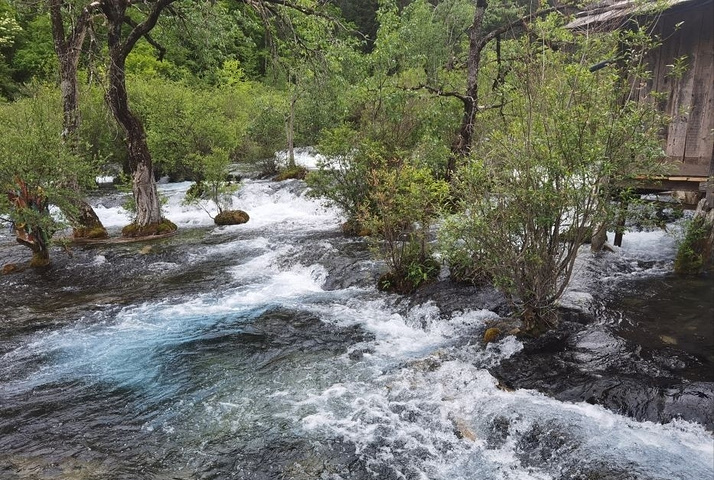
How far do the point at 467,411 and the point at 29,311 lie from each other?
8.45 m

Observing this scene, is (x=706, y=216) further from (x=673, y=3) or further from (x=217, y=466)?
(x=217, y=466)

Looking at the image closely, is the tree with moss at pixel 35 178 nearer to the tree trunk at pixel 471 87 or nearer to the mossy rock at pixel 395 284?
the mossy rock at pixel 395 284

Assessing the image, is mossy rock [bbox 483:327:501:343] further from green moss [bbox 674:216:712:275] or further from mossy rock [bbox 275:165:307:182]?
mossy rock [bbox 275:165:307:182]

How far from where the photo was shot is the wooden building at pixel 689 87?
10031mm

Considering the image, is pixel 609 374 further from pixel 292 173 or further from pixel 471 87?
pixel 292 173

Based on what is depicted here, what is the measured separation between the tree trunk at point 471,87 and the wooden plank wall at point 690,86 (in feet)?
14.3

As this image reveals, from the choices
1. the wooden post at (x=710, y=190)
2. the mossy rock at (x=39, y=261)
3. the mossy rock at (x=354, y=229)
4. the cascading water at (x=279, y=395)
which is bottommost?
the cascading water at (x=279, y=395)

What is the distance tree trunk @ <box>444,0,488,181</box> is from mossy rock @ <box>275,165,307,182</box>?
418 inches

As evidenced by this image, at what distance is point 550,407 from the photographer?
5898mm

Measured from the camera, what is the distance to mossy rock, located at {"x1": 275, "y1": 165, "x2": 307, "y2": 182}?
2364 centimetres

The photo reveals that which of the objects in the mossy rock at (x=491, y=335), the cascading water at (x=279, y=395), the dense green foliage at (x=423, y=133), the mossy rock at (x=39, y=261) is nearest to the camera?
the cascading water at (x=279, y=395)

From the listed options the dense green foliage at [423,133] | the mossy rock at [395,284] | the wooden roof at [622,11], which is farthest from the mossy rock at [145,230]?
the wooden roof at [622,11]

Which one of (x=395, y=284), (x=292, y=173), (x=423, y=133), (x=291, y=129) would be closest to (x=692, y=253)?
(x=395, y=284)

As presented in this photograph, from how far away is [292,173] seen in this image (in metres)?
23.8
